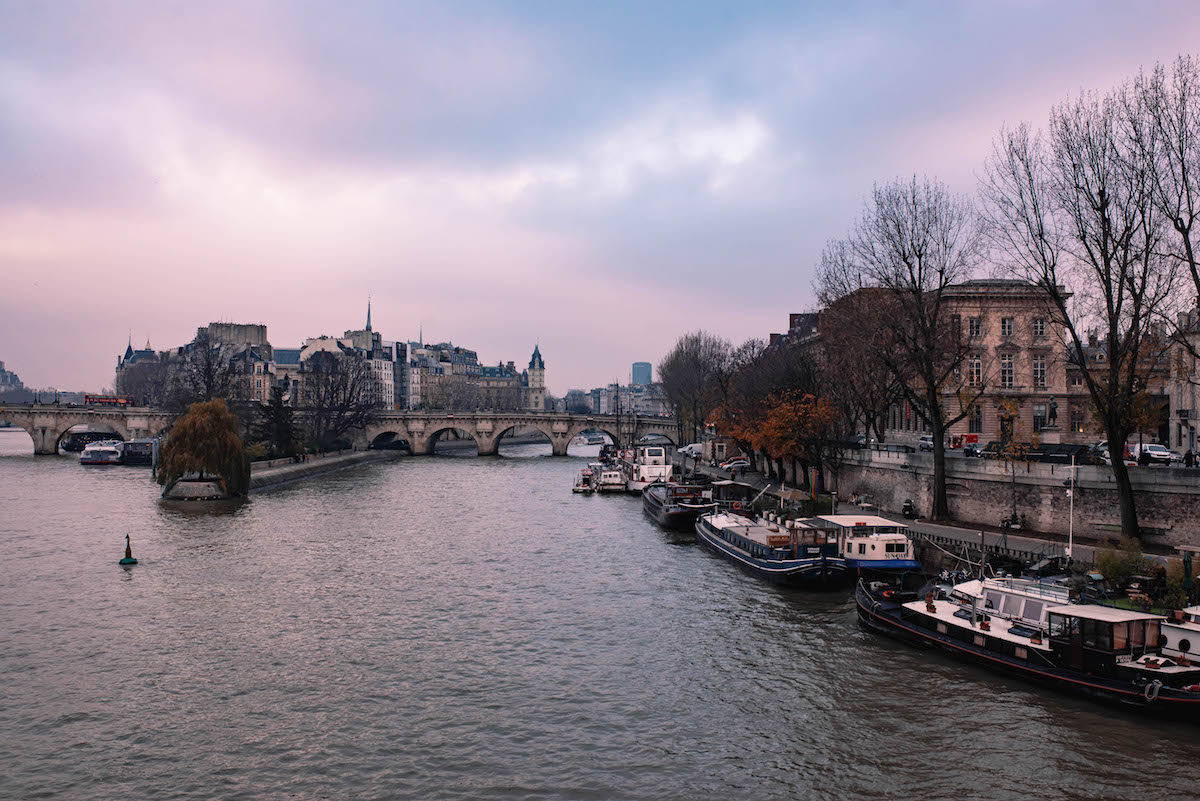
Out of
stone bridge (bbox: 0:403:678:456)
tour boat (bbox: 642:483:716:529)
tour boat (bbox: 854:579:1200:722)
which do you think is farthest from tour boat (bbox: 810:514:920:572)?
stone bridge (bbox: 0:403:678:456)

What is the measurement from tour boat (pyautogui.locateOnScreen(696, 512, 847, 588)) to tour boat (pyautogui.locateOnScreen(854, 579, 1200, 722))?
6863mm

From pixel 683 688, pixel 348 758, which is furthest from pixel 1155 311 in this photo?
pixel 348 758

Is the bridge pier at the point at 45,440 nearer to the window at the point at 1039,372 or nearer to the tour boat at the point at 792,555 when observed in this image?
the tour boat at the point at 792,555

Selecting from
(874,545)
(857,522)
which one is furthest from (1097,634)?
(857,522)

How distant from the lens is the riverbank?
73000mm

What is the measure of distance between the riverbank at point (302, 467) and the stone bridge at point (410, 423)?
7.91 meters

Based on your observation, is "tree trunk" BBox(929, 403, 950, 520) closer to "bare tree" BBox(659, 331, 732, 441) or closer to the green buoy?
the green buoy

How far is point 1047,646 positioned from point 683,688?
9.70 metres

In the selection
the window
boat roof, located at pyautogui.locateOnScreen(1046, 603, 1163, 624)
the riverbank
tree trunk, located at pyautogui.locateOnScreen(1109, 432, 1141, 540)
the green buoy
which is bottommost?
the green buoy

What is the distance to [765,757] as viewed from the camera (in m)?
19.9

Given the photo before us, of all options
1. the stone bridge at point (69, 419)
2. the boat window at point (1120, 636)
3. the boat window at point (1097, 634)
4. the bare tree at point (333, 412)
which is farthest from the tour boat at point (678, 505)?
the stone bridge at point (69, 419)

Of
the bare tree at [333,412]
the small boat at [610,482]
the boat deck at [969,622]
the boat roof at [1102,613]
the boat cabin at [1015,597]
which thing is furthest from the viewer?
the bare tree at [333,412]

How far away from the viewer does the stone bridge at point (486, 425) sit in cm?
11812

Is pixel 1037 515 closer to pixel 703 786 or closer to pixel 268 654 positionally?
pixel 703 786
